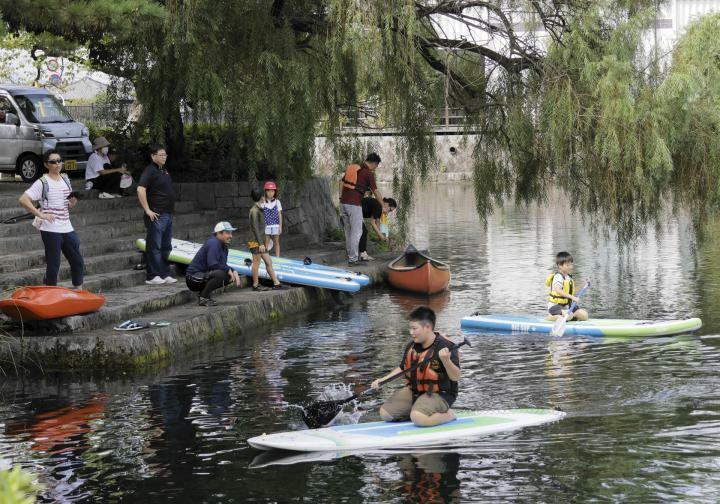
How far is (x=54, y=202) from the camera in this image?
13398 millimetres

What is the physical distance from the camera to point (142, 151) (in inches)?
918

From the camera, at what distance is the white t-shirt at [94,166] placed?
68.1ft

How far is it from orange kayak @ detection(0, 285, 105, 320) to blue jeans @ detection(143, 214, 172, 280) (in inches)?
114

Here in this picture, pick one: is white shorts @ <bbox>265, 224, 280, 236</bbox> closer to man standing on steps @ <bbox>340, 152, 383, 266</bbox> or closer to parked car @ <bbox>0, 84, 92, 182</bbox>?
man standing on steps @ <bbox>340, 152, 383, 266</bbox>

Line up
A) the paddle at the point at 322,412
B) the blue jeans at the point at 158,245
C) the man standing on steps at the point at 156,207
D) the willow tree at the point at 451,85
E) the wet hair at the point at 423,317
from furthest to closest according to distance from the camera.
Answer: the willow tree at the point at 451,85, the blue jeans at the point at 158,245, the man standing on steps at the point at 156,207, the paddle at the point at 322,412, the wet hair at the point at 423,317

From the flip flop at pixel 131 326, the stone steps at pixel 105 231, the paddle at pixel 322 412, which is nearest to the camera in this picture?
the paddle at pixel 322 412

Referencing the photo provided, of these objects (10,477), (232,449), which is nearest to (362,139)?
(232,449)

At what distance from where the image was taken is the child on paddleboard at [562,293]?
14430mm

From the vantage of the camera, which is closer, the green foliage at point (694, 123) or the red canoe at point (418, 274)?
the green foliage at point (694, 123)

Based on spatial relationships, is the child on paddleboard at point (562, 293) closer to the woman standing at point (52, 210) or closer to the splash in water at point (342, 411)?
the splash in water at point (342, 411)

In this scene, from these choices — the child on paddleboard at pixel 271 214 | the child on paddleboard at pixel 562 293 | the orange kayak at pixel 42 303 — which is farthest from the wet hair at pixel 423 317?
the child on paddleboard at pixel 271 214

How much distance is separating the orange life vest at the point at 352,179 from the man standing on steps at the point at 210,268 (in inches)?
176

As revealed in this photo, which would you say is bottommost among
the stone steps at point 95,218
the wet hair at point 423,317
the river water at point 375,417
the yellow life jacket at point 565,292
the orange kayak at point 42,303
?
the river water at point 375,417

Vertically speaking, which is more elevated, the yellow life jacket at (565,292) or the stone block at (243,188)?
the stone block at (243,188)
